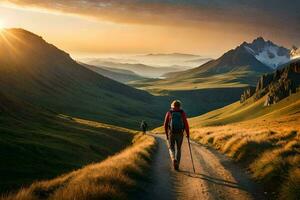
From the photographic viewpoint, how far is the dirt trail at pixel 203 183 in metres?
15.1

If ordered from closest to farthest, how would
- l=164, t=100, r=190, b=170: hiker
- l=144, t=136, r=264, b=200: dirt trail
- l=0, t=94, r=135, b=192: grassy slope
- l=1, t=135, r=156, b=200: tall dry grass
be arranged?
l=1, t=135, r=156, b=200: tall dry grass, l=144, t=136, r=264, b=200: dirt trail, l=164, t=100, r=190, b=170: hiker, l=0, t=94, r=135, b=192: grassy slope

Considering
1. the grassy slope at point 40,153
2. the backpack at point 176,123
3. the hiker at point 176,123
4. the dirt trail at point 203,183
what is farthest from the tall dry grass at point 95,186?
the grassy slope at point 40,153

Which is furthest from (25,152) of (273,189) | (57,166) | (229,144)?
(273,189)

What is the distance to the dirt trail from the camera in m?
15.1

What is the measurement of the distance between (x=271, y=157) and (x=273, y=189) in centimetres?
367

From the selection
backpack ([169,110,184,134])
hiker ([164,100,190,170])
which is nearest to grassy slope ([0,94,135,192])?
hiker ([164,100,190,170])

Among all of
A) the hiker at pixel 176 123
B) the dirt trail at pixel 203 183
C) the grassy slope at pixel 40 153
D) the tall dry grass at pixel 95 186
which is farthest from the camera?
the grassy slope at pixel 40 153

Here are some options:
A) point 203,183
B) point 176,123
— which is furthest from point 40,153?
point 203,183

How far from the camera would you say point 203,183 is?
1736cm

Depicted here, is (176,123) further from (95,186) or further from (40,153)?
(40,153)

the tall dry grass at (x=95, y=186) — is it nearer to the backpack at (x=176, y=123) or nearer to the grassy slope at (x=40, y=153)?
the backpack at (x=176, y=123)

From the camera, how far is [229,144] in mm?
30906

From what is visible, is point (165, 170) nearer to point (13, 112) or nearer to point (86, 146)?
point (86, 146)

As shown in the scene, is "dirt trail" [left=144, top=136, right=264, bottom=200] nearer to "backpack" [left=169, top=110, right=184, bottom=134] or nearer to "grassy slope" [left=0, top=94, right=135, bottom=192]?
"backpack" [left=169, top=110, right=184, bottom=134]
